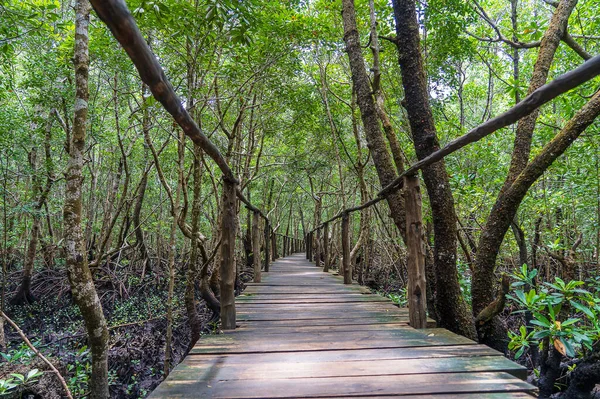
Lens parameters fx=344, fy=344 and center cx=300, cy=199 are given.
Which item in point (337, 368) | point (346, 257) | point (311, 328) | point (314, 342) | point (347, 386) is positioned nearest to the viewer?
point (347, 386)

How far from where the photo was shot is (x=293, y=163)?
11219mm

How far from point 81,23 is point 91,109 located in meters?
4.22

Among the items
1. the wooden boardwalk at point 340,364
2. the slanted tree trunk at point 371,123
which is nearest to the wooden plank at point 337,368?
the wooden boardwalk at point 340,364

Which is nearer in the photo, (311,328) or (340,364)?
(340,364)

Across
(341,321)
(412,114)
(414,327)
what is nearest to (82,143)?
(341,321)

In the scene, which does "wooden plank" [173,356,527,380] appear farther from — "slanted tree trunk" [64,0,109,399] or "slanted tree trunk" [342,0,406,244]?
"slanted tree trunk" [64,0,109,399]

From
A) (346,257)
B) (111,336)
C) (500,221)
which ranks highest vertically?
(500,221)

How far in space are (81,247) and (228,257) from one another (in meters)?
1.72

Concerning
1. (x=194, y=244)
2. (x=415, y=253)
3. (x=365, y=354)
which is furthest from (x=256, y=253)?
(x=365, y=354)

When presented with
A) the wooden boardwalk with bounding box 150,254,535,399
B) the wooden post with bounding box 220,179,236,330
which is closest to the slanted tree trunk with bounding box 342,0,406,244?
the wooden boardwalk with bounding box 150,254,535,399

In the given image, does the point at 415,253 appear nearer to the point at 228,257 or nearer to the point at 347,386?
the point at 347,386

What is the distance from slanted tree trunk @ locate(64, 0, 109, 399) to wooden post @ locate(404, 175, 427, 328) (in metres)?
2.76

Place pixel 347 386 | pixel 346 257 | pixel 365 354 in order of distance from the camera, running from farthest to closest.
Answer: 1. pixel 346 257
2. pixel 365 354
3. pixel 347 386

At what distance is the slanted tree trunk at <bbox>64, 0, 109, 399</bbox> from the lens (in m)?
3.09
